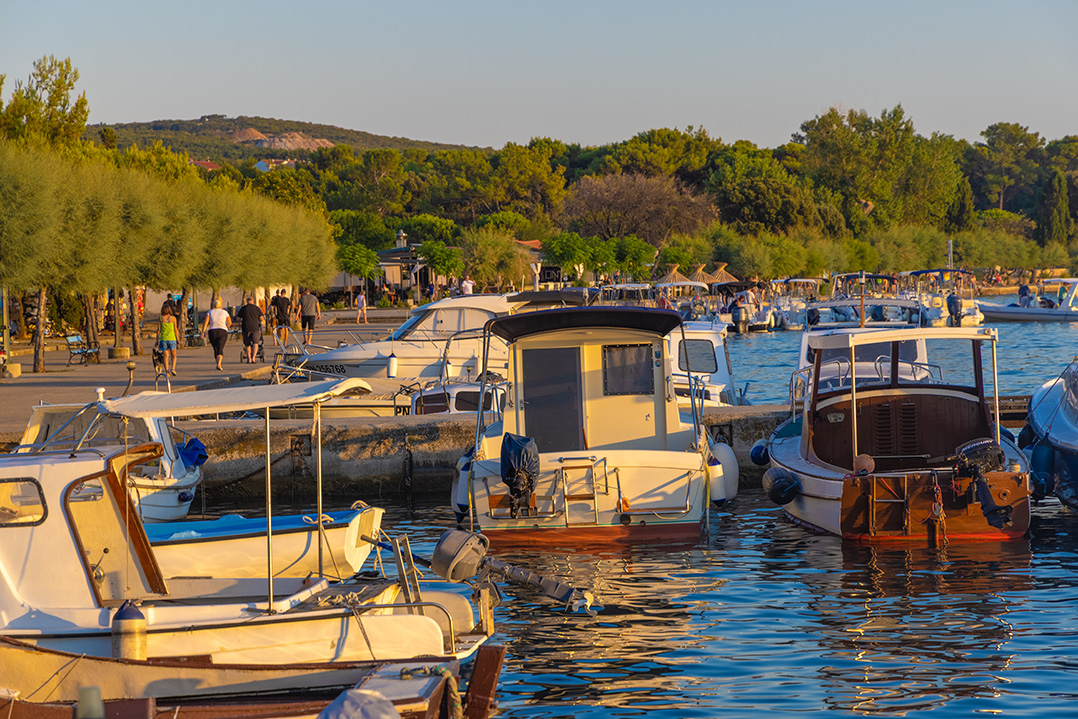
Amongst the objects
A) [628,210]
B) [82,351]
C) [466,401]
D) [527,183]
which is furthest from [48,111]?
[527,183]

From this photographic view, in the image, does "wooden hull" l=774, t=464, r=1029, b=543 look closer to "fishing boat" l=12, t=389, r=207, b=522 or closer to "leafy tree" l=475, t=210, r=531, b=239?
"fishing boat" l=12, t=389, r=207, b=522

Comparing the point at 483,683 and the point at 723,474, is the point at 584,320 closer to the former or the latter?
the point at 723,474

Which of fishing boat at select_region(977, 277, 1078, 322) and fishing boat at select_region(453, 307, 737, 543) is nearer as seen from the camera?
fishing boat at select_region(453, 307, 737, 543)

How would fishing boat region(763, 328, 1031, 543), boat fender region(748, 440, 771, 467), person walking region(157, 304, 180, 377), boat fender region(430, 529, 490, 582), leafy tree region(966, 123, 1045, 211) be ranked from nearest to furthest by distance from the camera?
boat fender region(430, 529, 490, 582)
fishing boat region(763, 328, 1031, 543)
boat fender region(748, 440, 771, 467)
person walking region(157, 304, 180, 377)
leafy tree region(966, 123, 1045, 211)

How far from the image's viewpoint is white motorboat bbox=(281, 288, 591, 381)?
22.1 metres

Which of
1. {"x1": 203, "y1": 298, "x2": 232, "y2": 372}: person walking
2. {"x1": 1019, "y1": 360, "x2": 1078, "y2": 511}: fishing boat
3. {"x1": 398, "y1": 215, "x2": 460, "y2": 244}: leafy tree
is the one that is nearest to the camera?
{"x1": 1019, "y1": 360, "x2": 1078, "y2": 511}: fishing boat

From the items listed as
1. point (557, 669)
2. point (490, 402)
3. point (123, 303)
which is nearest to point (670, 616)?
point (557, 669)

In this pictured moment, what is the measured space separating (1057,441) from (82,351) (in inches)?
1016

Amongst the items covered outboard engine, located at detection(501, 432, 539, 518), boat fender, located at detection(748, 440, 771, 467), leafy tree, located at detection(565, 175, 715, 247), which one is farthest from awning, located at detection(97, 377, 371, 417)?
leafy tree, located at detection(565, 175, 715, 247)

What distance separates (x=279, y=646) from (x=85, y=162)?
1206 inches

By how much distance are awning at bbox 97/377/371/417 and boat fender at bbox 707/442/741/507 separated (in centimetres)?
588

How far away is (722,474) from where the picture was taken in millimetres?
13242

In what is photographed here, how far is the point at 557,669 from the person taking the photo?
29.5 feet

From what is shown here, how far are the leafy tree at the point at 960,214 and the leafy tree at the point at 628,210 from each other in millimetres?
42955
